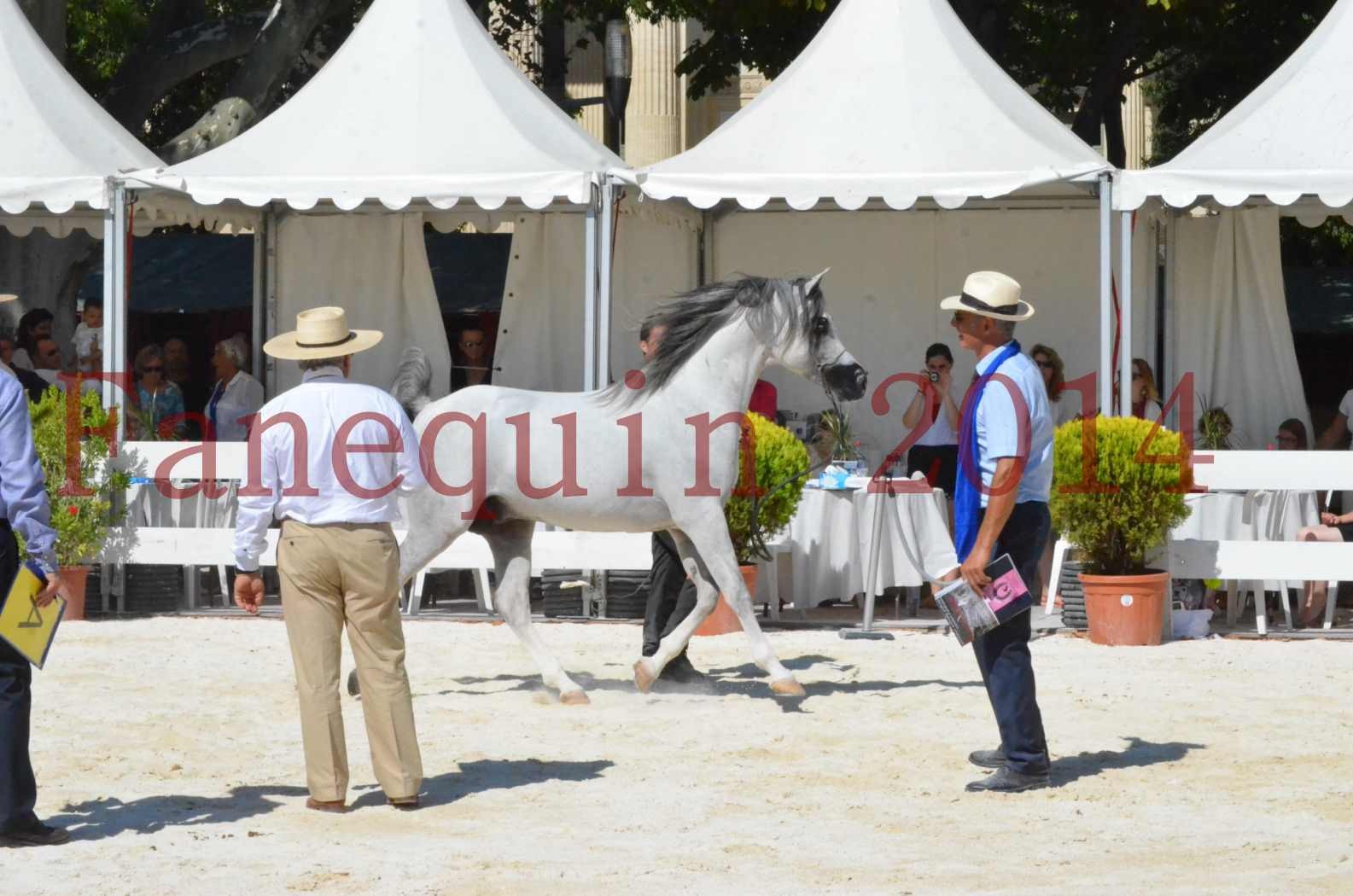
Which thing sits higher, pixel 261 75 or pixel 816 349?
pixel 261 75

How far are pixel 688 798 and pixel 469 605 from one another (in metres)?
5.56

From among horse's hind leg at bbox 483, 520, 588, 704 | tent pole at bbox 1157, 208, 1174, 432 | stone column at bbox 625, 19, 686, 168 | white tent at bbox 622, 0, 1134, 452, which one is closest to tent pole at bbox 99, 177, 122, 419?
white tent at bbox 622, 0, 1134, 452

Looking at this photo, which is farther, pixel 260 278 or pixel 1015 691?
→ pixel 260 278

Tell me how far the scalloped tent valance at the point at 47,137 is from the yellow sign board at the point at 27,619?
6.28m

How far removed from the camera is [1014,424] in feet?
20.4

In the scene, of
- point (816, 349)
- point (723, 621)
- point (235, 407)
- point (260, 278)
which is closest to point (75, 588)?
point (235, 407)

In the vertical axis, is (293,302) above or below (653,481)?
above

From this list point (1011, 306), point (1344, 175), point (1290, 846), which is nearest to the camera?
point (1290, 846)

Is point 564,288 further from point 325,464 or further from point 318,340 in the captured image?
point 325,464

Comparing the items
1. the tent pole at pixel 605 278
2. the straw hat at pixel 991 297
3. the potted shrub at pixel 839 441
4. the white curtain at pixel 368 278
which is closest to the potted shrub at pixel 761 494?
the potted shrub at pixel 839 441

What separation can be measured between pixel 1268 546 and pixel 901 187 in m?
2.77

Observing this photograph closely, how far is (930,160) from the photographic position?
11.0m

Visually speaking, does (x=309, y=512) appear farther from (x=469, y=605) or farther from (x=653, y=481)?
(x=469, y=605)

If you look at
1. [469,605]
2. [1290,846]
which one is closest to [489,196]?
[469,605]
